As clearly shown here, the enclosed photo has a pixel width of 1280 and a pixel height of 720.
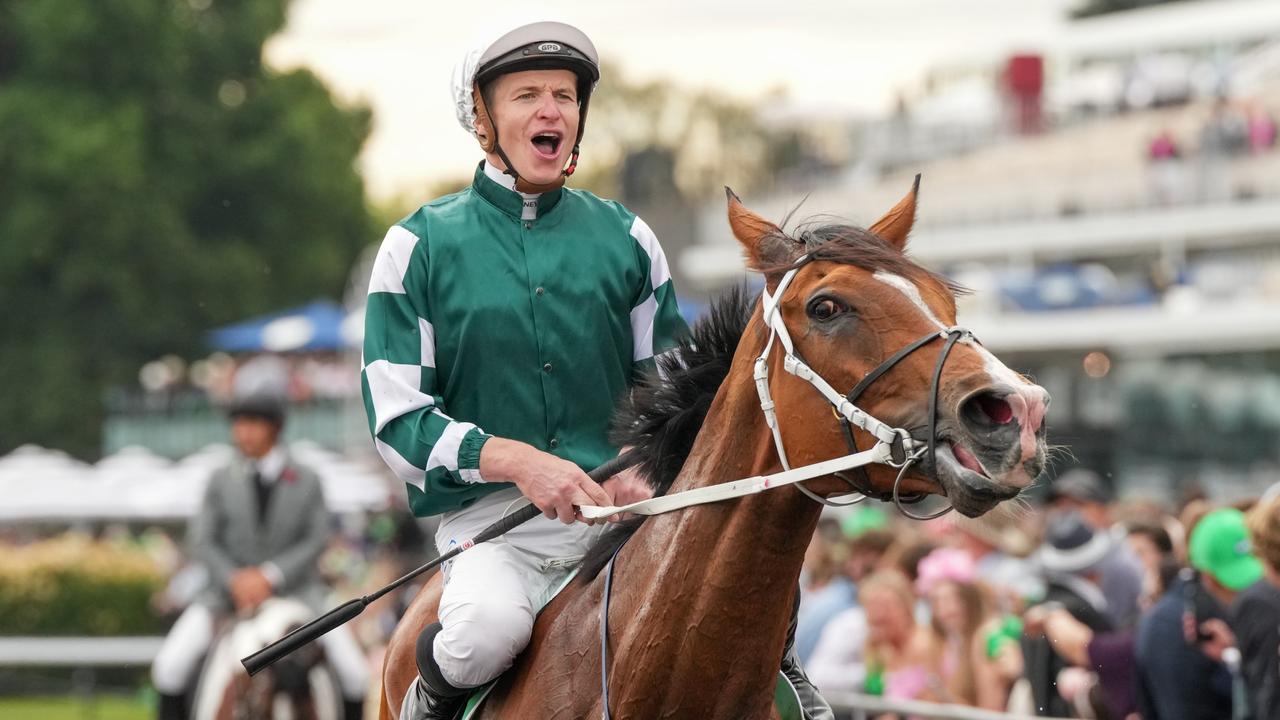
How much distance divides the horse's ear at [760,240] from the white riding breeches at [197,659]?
5.45 metres

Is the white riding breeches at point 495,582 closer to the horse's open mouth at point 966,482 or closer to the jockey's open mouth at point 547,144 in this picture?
the jockey's open mouth at point 547,144

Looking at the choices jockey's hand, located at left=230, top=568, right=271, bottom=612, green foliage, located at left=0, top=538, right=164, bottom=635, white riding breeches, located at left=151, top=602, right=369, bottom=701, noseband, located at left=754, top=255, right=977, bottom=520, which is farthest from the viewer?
green foliage, located at left=0, top=538, right=164, bottom=635

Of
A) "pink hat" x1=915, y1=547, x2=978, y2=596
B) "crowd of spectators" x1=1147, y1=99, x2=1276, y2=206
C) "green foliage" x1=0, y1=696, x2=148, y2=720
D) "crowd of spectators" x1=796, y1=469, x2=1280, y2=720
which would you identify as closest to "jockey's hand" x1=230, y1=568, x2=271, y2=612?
"crowd of spectators" x1=796, y1=469, x2=1280, y2=720

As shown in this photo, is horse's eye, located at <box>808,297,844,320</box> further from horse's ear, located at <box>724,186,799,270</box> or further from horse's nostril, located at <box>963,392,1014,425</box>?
horse's nostril, located at <box>963,392,1014,425</box>

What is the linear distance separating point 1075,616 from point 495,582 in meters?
4.22

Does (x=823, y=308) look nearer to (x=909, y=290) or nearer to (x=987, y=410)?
(x=909, y=290)

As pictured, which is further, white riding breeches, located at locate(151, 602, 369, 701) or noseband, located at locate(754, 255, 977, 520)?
white riding breeches, located at locate(151, 602, 369, 701)

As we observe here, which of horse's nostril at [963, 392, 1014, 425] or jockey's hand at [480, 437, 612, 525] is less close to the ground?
horse's nostril at [963, 392, 1014, 425]

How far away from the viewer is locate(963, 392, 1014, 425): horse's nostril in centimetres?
340

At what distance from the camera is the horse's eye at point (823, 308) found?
3.69 metres

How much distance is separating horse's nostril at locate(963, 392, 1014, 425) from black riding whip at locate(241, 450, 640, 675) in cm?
95

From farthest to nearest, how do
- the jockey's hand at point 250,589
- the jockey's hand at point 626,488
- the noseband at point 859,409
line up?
the jockey's hand at point 250,589 < the jockey's hand at point 626,488 < the noseband at point 859,409

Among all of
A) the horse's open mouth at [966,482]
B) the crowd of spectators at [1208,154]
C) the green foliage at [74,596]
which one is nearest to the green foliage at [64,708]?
the green foliage at [74,596]

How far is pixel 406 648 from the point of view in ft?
14.8
